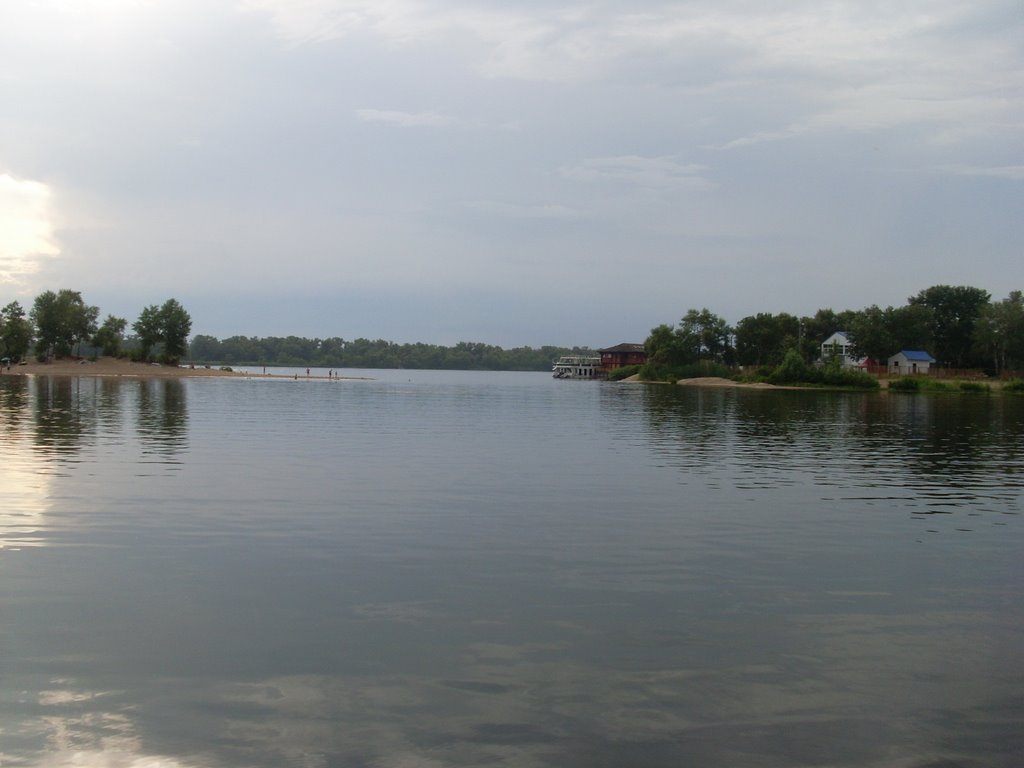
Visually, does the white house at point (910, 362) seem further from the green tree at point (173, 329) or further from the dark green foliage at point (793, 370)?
the green tree at point (173, 329)

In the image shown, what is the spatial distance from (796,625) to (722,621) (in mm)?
1087

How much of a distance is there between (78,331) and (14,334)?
1074cm

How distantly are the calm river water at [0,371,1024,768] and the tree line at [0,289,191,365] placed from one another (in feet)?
475

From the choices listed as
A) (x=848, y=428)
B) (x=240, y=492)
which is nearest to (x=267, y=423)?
(x=240, y=492)

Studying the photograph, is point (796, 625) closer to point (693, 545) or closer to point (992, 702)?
point (992, 702)

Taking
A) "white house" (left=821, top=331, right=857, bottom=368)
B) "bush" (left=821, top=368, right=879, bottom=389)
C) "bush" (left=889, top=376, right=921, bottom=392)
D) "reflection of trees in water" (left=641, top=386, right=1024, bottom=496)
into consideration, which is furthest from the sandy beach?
"bush" (left=889, top=376, right=921, bottom=392)

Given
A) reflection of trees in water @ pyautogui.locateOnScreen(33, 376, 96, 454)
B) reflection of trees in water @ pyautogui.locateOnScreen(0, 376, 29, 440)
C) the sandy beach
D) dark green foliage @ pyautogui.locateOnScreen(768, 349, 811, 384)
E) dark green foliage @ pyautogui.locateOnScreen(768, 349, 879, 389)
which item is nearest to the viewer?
reflection of trees in water @ pyautogui.locateOnScreen(33, 376, 96, 454)

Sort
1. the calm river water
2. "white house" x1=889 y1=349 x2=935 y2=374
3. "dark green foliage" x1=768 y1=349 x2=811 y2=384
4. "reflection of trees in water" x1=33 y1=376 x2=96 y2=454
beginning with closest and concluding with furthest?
1. the calm river water
2. "reflection of trees in water" x1=33 y1=376 x2=96 y2=454
3. "dark green foliage" x1=768 y1=349 x2=811 y2=384
4. "white house" x1=889 y1=349 x2=935 y2=374

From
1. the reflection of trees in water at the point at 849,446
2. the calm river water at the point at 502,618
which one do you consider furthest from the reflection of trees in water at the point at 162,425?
the reflection of trees in water at the point at 849,446

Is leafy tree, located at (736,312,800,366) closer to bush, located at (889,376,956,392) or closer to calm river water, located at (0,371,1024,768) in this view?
bush, located at (889,376,956,392)

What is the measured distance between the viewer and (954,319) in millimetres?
160625

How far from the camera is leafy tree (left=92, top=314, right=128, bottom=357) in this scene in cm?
16425

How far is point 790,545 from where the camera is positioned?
1852 centimetres

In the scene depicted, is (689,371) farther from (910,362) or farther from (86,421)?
(86,421)
